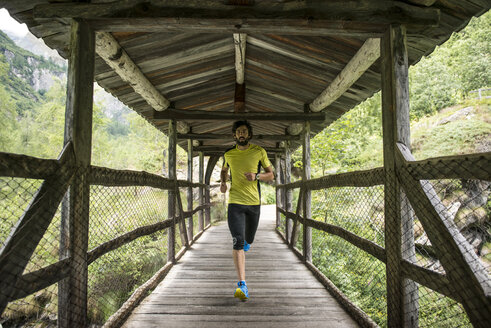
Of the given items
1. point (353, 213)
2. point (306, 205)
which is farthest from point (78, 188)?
point (353, 213)

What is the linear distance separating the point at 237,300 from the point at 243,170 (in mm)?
1316

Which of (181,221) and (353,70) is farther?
(181,221)

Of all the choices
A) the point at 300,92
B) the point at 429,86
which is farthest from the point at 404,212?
the point at 429,86

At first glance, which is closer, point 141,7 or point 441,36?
point 141,7

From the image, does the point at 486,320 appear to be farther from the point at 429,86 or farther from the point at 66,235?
the point at 429,86

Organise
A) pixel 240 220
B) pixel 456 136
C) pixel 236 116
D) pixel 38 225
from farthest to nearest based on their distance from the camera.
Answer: pixel 456 136 → pixel 236 116 → pixel 240 220 → pixel 38 225

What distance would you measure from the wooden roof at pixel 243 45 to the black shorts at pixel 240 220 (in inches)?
65.6

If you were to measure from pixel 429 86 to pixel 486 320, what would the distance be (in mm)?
30442

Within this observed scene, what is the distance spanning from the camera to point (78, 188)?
2.01m

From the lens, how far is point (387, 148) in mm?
2256

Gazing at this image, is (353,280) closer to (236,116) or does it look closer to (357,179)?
(236,116)

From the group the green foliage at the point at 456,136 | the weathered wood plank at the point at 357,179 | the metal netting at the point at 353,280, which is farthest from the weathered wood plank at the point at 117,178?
the green foliage at the point at 456,136

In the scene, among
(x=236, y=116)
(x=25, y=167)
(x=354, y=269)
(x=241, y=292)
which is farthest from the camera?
(x=354, y=269)

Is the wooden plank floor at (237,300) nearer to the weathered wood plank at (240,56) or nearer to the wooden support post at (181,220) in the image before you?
the wooden support post at (181,220)
